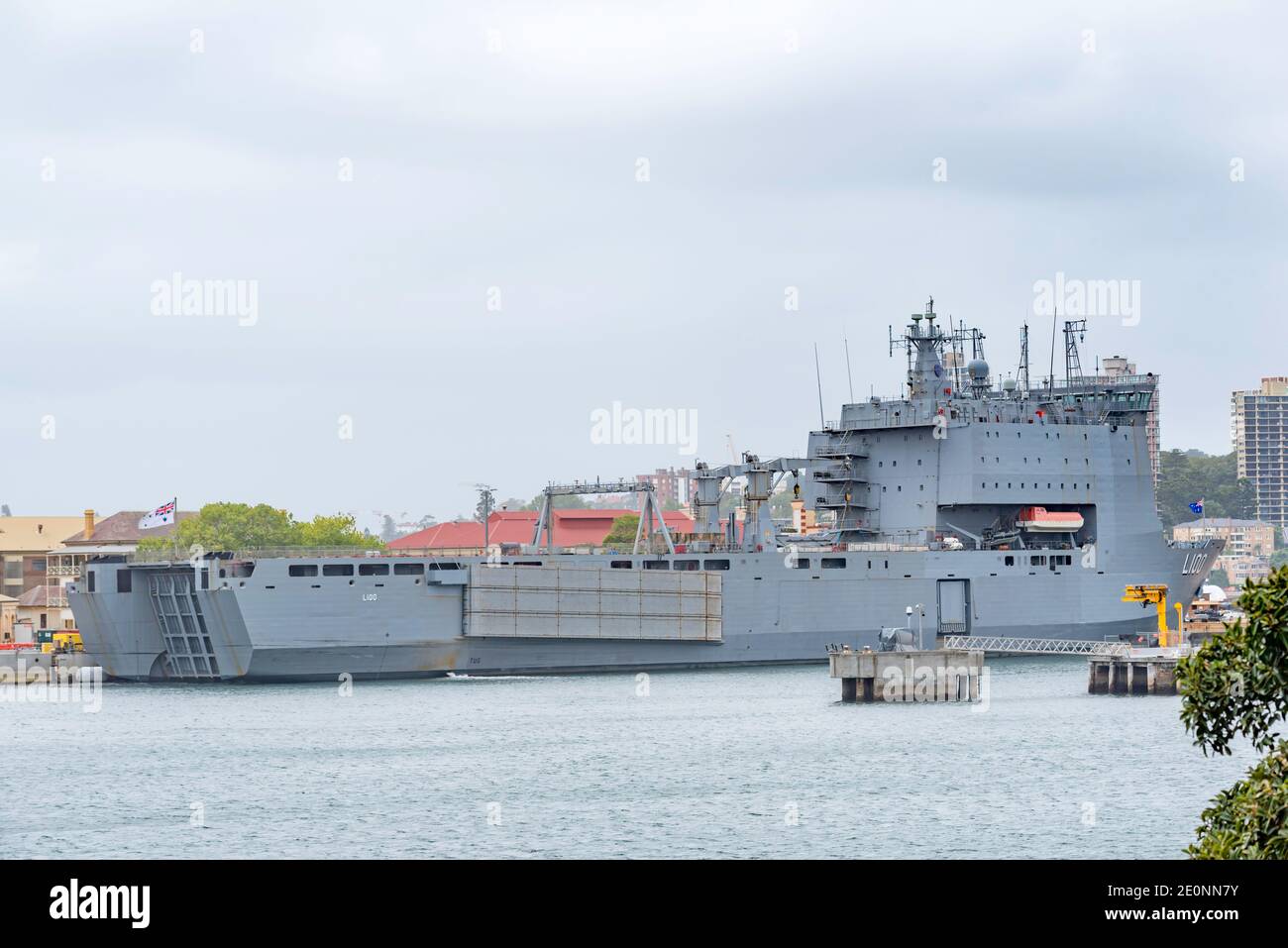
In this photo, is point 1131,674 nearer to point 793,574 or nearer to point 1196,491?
point 793,574

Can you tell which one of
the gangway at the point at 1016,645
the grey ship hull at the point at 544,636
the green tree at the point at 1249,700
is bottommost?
the gangway at the point at 1016,645

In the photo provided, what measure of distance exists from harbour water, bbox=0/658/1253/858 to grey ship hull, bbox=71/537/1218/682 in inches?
112

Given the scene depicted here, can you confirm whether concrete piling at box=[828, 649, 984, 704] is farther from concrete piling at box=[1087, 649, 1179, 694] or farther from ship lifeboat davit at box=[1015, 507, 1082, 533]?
ship lifeboat davit at box=[1015, 507, 1082, 533]

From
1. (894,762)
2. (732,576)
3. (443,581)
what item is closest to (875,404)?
(732,576)

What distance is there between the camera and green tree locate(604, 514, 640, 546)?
324 feet

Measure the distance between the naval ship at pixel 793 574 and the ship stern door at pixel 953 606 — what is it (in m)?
0.06

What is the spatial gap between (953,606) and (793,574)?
577cm

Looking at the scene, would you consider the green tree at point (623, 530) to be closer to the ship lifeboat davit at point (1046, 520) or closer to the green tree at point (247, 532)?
the green tree at point (247, 532)

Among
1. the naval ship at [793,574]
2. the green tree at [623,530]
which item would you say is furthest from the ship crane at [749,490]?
the green tree at [623,530]

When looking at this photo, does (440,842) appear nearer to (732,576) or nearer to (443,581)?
(443,581)

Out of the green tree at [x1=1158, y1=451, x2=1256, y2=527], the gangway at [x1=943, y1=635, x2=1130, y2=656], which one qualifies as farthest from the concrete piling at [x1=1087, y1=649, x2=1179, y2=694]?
the green tree at [x1=1158, y1=451, x2=1256, y2=527]

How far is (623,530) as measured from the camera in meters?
100

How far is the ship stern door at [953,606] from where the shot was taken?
183 ft
